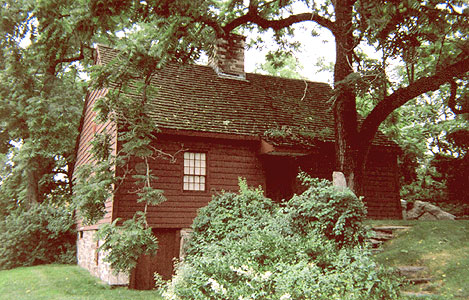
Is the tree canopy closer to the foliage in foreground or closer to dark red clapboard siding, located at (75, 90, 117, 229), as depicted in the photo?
the foliage in foreground

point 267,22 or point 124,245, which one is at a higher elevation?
point 267,22

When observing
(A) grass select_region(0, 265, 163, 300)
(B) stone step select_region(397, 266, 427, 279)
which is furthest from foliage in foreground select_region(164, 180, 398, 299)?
(A) grass select_region(0, 265, 163, 300)

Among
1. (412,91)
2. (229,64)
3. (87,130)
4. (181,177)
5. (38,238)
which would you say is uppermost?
(229,64)

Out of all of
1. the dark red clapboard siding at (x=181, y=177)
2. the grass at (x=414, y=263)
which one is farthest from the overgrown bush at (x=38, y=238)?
the dark red clapboard siding at (x=181, y=177)

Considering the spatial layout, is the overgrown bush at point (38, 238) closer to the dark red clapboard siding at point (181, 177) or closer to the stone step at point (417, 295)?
the dark red clapboard siding at point (181, 177)

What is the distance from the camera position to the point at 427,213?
16.4 m

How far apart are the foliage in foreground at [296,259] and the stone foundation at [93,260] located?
403cm

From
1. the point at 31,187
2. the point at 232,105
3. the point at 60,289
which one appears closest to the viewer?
the point at 60,289

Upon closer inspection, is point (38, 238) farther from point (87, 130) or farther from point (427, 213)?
point (427, 213)

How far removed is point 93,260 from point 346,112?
1072 cm

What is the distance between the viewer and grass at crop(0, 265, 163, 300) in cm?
1004

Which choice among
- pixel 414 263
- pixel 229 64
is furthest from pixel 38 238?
pixel 414 263

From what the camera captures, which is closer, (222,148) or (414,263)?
(414,263)

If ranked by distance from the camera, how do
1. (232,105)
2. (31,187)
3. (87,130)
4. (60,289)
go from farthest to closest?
(31,187) → (87,130) → (232,105) → (60,289)
